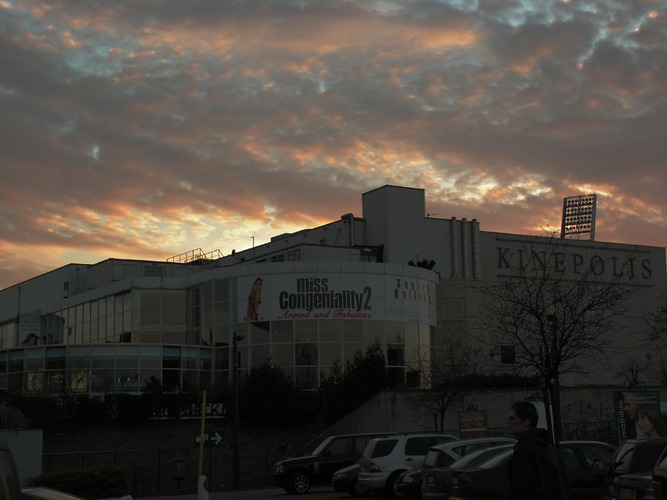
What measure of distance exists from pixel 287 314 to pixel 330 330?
2.72 metres

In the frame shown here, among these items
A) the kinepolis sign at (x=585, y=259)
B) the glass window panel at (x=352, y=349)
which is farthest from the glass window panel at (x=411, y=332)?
the kinepolis sign at (x=585, y=259)

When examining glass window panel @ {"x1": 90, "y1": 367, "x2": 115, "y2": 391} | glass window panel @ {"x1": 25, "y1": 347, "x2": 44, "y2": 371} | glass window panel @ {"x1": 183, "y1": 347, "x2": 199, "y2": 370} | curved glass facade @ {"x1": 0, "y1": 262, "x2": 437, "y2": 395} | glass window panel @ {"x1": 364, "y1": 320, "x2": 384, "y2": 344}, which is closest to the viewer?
glass window panel @ {"x1": 90, "y1": 367, "x2": 115, "y2": 391}

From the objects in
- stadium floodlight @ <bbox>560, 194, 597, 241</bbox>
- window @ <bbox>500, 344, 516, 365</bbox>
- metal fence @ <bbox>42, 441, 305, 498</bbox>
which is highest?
stadium floodlight @ <bbox>560, 194, 597, 241</bbox>

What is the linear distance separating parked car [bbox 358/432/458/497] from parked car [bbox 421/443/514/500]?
3.50m

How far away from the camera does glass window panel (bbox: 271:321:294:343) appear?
182 feet

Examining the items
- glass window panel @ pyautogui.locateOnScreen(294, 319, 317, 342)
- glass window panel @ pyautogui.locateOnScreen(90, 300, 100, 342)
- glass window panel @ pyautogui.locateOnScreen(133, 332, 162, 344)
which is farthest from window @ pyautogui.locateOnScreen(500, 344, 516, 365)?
glass window panel @ pyautogui.locateOnScreen(90, 300, 100, 342)

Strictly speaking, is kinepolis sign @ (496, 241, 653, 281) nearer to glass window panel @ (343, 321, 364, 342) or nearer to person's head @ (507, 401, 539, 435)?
glass window panel @ (343, 321, 364, 342)

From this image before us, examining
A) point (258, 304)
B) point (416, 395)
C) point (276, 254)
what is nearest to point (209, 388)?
point (258, 304)

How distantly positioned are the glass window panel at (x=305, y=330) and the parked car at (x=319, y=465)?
2509 centimetres

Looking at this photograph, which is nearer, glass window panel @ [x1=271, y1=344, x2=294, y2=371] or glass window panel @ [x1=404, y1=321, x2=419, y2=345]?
glass window panel @ [x1=271, y1=344, x2=294, y2=371]

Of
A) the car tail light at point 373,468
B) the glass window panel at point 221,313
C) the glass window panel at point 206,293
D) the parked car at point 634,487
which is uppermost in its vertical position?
the glass window panel at point 206,293

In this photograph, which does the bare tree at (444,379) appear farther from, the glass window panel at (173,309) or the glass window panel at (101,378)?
the glass window panel at (101,378)

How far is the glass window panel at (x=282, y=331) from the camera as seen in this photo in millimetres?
55469

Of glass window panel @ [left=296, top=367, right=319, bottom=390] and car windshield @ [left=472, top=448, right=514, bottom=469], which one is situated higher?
glass window panel @ [left=296, top=367, right=319, bottom=390]
